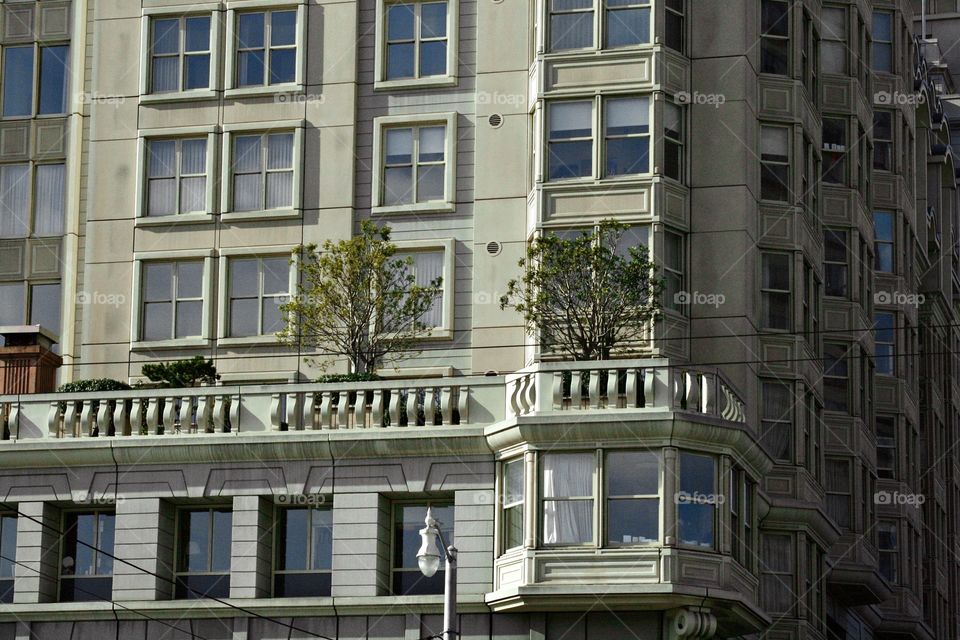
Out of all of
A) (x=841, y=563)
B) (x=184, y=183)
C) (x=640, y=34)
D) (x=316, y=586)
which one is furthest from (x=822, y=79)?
(x=316, y=586)

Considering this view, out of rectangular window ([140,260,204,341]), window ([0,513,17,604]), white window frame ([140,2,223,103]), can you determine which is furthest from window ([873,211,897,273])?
window ([0,513,17,604])

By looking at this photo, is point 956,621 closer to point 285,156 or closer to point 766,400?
point 766,400

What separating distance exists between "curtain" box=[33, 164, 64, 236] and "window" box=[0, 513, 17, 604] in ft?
35.7

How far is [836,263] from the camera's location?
58094 millimetres

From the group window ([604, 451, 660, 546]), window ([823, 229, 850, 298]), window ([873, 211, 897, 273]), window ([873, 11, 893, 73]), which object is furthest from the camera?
window ([873, 11, 893, 73])

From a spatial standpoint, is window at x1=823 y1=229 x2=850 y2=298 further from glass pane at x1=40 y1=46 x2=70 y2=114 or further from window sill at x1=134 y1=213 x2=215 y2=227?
glass pane at x1=40 y1=46 x2=70 y2=114

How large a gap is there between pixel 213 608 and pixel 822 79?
81.2ft

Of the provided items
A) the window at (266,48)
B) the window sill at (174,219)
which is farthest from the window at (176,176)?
the window at (266,48)

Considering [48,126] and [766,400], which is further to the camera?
[48,126]

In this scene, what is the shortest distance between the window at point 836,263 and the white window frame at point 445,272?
12.1 meters

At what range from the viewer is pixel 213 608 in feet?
144

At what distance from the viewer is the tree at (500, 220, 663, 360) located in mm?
46094

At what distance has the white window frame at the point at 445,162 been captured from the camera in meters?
52.0

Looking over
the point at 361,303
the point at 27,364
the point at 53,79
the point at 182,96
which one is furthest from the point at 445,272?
the point at 53,79
